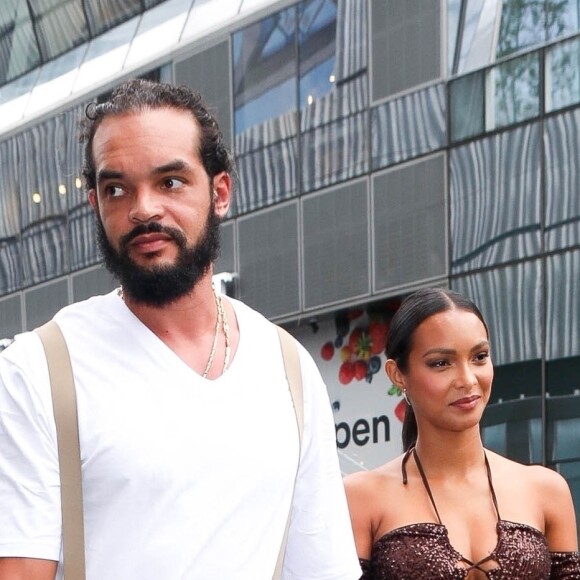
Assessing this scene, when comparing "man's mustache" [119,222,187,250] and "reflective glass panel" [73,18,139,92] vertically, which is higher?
"reflective glass panel" [73,18,139,92]

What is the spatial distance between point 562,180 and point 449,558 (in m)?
12.5

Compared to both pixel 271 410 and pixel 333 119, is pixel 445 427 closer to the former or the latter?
pixel 271 410

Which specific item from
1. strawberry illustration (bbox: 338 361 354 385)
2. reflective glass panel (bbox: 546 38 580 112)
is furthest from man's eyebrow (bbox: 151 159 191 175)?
strawberry illustration (bbox: 338 361 354 385)

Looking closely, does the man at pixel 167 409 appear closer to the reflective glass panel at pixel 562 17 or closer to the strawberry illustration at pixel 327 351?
the reflective glass panel at pixel 562 17

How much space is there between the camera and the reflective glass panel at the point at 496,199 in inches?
681

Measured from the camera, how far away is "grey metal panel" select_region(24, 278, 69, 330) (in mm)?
24453

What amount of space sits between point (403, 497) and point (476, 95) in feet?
44.1

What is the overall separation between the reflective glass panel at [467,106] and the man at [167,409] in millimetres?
14932

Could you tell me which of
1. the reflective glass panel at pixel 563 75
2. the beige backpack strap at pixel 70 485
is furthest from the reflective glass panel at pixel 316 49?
the beige backpack strap at pixel 70 485

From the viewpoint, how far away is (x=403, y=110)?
18.9 meters

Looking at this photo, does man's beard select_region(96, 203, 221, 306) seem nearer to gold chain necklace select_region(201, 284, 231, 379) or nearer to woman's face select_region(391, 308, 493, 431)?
gold chain necklace select_region(201, 284, 231, 379)

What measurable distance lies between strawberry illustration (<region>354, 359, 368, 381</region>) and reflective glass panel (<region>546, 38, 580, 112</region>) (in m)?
4.24

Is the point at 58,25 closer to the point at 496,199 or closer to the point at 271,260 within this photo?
the point at 271,260

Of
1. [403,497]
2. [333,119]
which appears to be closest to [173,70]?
[333,119]
